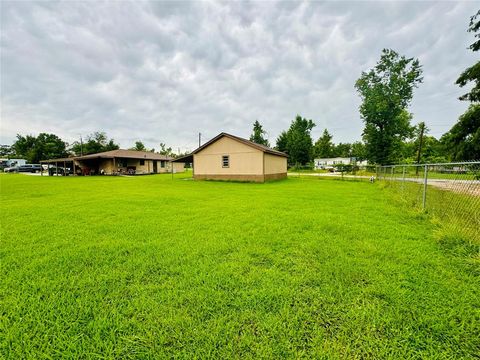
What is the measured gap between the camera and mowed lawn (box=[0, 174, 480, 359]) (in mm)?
1691

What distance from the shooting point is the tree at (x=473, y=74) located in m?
11.2

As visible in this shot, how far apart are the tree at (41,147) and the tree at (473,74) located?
252ft

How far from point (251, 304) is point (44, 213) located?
26.0 feet

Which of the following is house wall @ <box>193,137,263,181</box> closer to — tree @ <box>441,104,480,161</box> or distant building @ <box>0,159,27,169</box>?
tree @ <box>441,104,480,161</box>

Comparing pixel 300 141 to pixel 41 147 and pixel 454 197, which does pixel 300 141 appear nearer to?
pixel 454 197

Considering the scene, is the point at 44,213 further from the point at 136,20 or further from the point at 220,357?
the point at 136,20

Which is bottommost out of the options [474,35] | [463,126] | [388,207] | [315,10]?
[388,207]

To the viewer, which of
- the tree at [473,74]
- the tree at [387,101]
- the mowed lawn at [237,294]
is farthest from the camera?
the tree at [387,101]

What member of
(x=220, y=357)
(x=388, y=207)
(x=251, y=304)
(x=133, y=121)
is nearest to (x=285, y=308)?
(x=251, y=304)

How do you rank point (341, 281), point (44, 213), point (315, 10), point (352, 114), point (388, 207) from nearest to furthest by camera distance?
point (341, 281)
point (44, 213)
point (388, 207)
point (315, 10)
point (352, 114)

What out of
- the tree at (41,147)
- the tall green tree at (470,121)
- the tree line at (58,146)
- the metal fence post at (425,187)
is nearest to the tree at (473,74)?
the tall green tree at (470,121)

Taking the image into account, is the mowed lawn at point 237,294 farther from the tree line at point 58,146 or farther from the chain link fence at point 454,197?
the tree line at point 58,146

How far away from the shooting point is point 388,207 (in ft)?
23.6

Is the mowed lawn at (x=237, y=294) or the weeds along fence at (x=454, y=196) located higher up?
the weeds along fence at (x=454, y=196)
